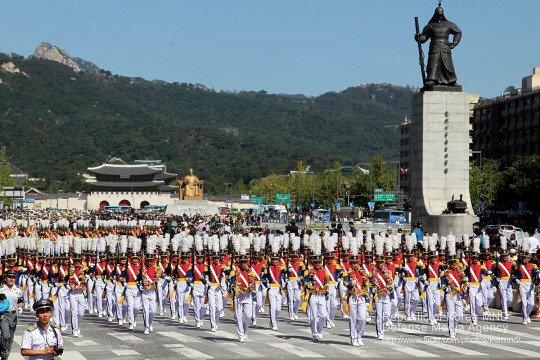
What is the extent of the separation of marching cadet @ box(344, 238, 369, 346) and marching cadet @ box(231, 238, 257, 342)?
221 cm

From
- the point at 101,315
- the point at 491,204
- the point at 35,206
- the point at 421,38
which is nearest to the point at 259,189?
the point at 35,206

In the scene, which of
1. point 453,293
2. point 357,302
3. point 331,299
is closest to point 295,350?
point 357,302

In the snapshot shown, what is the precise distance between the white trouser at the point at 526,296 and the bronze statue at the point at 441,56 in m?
17.6

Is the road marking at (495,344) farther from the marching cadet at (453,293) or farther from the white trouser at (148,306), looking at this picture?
the white trouser at (148,306)

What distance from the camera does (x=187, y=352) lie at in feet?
52.3

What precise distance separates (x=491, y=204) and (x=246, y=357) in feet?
224

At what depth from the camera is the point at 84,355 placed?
1564 cm

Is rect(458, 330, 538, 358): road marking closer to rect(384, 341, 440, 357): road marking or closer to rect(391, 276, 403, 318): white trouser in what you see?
rect(384, 341, 440, 357): road marking

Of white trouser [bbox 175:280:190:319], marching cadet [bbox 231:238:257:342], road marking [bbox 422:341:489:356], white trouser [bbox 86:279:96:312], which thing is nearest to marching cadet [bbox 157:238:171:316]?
white trouser [bbox 175:280:190:319]

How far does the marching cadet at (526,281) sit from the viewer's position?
20234 millimetres

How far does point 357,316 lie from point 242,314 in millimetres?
2567

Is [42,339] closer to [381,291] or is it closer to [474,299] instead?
[381,291]

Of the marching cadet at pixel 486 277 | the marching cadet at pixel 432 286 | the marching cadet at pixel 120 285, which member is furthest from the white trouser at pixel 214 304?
the marching cadet at pixel 486 277

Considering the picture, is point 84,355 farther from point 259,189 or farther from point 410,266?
point 259,189
